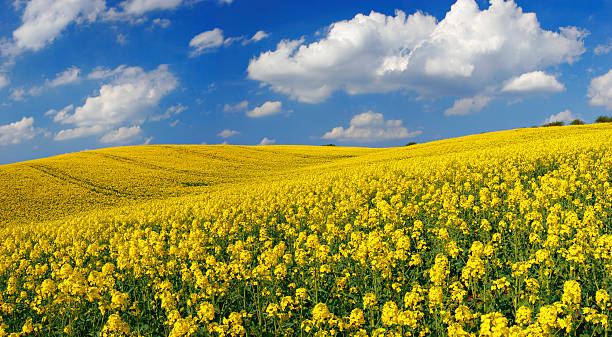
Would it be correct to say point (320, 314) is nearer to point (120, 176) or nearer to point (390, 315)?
point (390, 315)

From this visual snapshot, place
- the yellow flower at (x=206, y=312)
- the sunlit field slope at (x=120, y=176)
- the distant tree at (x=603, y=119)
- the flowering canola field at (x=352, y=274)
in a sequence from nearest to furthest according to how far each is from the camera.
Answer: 1. the flowering canola field at (x=352, y=274)
2. the yellow flower at (x=206, y=312)
3. the sunlit field slope at (x=120, y=176)
4. the distant tree at (x=603, y=119)

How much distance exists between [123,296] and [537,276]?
29.9 feet

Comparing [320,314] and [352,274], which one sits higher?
→ [320,314]

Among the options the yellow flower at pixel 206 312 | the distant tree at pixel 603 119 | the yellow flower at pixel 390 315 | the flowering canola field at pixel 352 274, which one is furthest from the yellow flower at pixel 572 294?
the distant tree at pixel 603 119

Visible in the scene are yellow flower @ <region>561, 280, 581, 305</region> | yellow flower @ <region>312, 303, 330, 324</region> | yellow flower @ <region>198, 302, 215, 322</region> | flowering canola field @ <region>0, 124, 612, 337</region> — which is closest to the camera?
yellow flower @ <region>561, 280, 581, 305</region>

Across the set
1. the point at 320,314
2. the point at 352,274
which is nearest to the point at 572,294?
the point at 320,314

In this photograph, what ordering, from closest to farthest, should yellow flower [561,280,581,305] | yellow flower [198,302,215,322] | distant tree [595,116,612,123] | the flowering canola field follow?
yellow flower [561,280,581,305]
the flowering canola field
yellow flower [198,302,215,322]
distant tree [595,116,612,123]

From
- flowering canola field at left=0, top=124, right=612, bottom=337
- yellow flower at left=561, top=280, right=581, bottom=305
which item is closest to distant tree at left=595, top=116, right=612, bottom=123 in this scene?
flowering canola field at left=0, top=124, right=612, bottom=337

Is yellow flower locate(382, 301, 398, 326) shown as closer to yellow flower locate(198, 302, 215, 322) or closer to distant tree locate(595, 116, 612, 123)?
yellow flower locate(198, 302, 215, 322)

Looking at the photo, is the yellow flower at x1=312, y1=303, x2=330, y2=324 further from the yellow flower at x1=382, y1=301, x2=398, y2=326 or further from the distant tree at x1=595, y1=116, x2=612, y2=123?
the distant tree at x1=595, y1=116, x2=612, y2=123

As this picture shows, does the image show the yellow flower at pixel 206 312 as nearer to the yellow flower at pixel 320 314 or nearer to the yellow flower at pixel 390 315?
the yellow flower at pixel 320 314

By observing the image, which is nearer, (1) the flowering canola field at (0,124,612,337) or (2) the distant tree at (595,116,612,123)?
(1) the flowering canola field at (0,124,612,337)

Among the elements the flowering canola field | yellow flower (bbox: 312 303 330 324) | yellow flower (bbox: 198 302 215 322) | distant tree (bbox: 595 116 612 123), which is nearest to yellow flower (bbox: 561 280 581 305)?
the flowering canola field

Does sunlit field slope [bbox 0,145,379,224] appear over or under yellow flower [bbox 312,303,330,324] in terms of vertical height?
over
